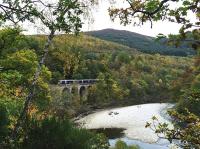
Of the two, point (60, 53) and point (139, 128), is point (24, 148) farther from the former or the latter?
point (139, 128)

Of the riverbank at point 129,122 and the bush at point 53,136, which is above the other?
the bush at point 53,136

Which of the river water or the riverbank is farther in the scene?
the riverbank

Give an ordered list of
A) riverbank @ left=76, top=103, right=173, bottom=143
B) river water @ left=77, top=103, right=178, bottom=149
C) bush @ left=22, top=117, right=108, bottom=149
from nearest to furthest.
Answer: bush @ left=22, top=117, right=108, bottom=149 → river water @ left=77, top=103, right=178, bottom=149 → riverbank @ left=76, top=103, right=173, bottom=143

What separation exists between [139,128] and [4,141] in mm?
60735

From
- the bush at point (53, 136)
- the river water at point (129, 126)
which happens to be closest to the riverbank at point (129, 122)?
the river water at point (129, 126)

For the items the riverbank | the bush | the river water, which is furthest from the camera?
the riverbank

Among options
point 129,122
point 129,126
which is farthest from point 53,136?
point 129,122

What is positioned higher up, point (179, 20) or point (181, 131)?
point (179, 20)

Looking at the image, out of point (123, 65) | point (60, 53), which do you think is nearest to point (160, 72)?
point (123, 65)

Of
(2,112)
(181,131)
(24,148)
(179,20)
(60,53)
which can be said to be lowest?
(24,148)

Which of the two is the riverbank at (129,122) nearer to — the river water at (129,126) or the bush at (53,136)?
the river water at (129,126)

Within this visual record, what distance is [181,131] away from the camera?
30.9 ft

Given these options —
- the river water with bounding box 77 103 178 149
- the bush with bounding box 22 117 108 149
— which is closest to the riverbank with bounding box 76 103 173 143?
the river water with bounding box 77 103 178 149

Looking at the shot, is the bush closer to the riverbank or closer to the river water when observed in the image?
the river water
